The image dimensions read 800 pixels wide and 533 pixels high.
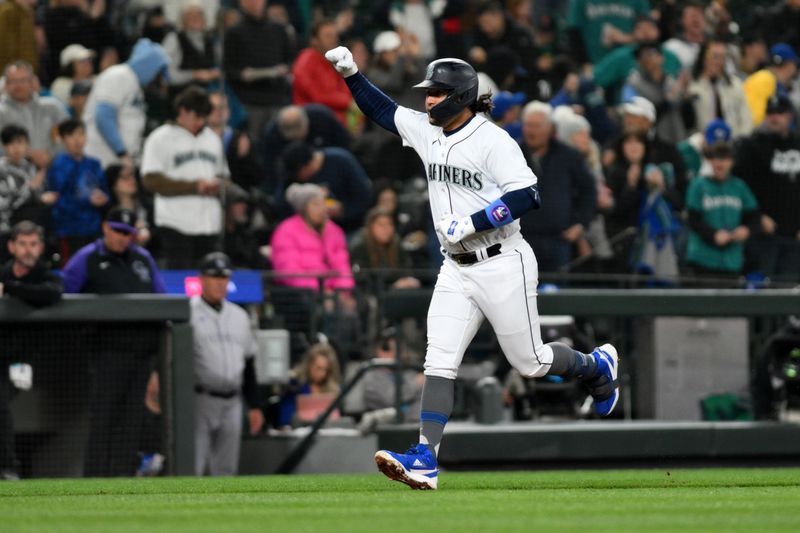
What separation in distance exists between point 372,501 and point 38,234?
444cm

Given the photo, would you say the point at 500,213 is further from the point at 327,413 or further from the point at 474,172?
the point at 327,413

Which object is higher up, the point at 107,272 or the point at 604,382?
the point at 107,272

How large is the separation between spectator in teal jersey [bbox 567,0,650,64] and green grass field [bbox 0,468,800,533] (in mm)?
8165

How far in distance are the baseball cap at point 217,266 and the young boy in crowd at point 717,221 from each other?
4.68 m

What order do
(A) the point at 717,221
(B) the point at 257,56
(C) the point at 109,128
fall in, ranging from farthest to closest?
(A) the point at 717,221
(B) the point at 257,56
(C) the point at 109,128

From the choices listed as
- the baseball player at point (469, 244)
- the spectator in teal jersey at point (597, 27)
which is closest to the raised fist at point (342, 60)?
the baseball player at point (469, 244)

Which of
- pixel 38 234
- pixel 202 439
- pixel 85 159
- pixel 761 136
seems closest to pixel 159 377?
pixel 202 439

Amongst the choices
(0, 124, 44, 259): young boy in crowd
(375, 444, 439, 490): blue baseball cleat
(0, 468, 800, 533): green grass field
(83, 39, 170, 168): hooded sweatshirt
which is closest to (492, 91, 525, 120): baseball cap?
(83, 39, 170, 168): hooded sweatshirt

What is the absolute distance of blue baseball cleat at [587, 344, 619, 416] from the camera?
8.07m

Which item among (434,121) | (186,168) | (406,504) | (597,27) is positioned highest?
(597,27)

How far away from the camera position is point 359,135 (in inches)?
573

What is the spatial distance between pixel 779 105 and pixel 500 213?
805 centimetres

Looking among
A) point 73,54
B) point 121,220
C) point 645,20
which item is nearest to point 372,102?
point 121,220

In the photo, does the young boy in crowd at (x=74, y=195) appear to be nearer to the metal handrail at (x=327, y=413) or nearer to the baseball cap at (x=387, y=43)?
the metal handrail at (x=327, y=413)
